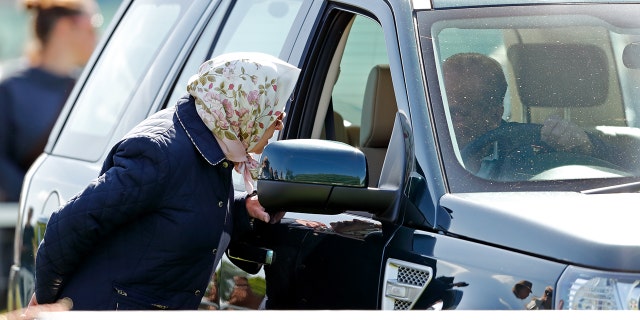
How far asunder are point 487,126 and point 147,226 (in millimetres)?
993

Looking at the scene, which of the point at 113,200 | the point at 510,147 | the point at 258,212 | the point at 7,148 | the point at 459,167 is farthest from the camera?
the point at 7,148

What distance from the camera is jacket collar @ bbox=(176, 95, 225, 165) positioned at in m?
3.98

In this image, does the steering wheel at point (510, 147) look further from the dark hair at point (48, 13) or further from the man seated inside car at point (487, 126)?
the dark hair at point (48, 13)

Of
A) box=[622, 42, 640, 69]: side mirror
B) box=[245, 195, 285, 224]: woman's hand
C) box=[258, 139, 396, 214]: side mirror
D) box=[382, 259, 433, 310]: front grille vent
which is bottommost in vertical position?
box=[245, 195, 285, 224]: woman's hand

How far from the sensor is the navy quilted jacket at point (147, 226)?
390 centimetres

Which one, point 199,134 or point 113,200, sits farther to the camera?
point 199,134

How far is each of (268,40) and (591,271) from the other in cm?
205

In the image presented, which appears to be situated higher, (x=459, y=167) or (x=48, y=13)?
(x=459, y=167)

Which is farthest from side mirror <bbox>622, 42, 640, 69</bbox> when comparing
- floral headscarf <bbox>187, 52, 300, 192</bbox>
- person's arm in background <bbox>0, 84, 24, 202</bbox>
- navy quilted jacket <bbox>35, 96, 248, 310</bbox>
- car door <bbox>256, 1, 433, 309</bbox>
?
person's arm in background <bbox>0, 84, 24, 202</bbox>

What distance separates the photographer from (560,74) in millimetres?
3957

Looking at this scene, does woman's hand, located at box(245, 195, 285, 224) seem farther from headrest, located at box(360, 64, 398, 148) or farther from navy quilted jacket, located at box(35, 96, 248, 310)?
headrest, located at box(360, 64, 398, 148)

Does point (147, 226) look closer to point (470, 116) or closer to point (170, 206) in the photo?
point (170, 206)

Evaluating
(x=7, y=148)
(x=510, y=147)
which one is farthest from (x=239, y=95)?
(x=7, y=148)

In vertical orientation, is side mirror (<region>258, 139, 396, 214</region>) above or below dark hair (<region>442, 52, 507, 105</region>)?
below
